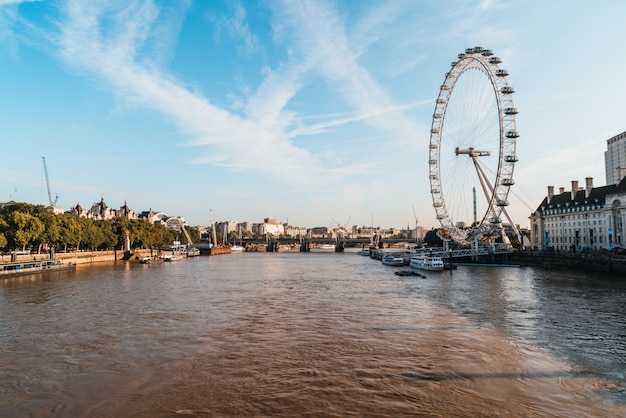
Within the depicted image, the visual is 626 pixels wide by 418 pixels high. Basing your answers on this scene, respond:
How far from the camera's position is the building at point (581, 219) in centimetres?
7175

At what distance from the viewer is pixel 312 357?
59.7 feet

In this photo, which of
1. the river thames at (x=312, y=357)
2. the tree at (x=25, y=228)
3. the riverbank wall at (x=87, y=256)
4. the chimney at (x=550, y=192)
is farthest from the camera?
the chimney at (x=550, y=192)

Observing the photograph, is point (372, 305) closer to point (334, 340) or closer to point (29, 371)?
point (334, 340)

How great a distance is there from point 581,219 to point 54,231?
313 ft

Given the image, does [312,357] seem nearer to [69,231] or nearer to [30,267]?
[30,267]

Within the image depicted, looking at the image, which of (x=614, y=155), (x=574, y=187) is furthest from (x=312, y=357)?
(x=614, y=155)

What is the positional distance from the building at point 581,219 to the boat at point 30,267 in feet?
262

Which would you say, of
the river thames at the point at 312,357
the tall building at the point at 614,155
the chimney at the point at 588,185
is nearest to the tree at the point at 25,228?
the river thames at the point at 312,357

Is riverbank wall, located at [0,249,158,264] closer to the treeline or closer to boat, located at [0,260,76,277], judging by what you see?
the treeline

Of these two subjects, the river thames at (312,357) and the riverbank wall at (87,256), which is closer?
the river thames at (312,357)

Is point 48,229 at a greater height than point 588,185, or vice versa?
point 588,185

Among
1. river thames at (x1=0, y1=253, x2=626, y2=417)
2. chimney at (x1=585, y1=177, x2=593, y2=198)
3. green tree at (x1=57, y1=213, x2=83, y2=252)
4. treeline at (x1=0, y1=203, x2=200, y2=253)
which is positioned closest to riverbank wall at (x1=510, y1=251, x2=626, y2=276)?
chimney at (x1=585, y1=177, x2=593, y2=198)

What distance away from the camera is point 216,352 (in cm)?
1897

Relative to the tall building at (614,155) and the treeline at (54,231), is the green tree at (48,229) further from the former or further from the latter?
the tall building at (614,155)
